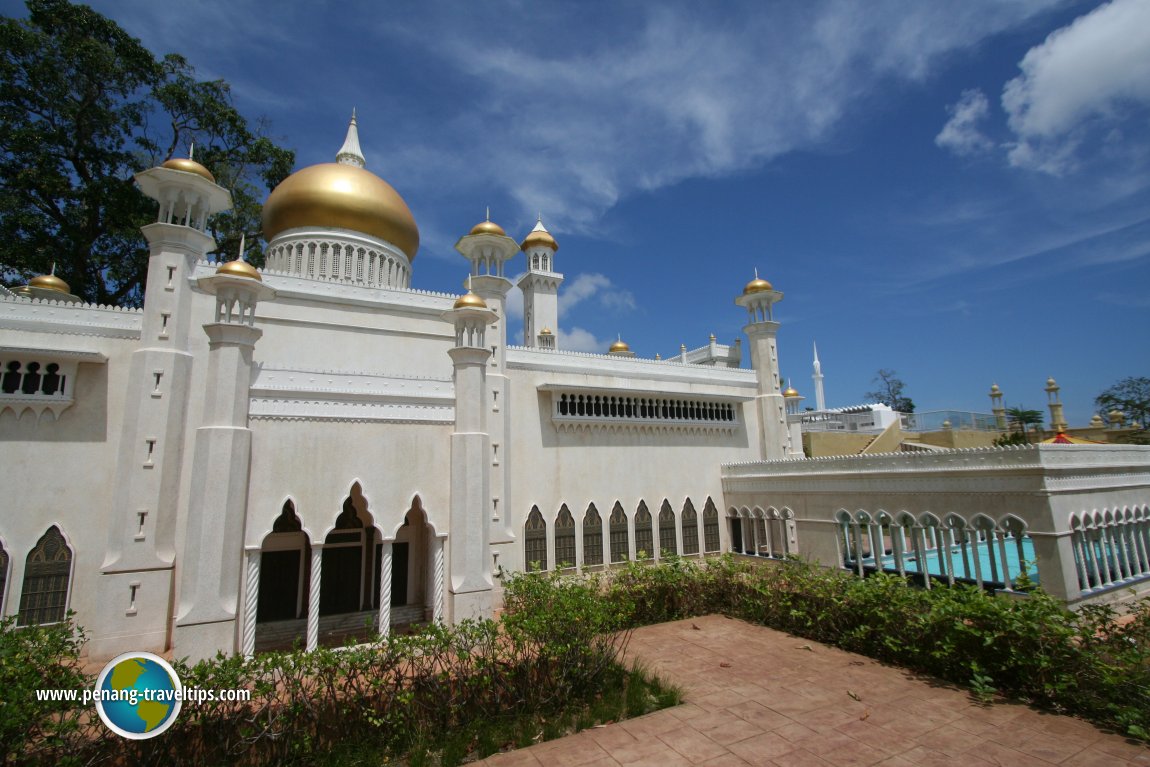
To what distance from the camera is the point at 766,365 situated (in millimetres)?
17562

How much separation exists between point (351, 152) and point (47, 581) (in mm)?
14810

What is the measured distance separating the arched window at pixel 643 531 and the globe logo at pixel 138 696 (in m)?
11.3

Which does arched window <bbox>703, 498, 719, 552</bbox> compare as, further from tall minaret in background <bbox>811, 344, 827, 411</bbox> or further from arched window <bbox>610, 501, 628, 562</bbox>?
tall minaret in background <bbox>811, 344, 827, 411</bbox>

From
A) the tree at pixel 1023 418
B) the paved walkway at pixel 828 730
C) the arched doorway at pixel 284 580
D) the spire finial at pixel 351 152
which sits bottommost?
the paved walkway at pixel 828 730

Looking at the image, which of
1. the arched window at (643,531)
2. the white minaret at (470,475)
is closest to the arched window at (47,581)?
the white minaret at (470,475)

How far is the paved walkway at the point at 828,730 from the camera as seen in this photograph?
208 inches

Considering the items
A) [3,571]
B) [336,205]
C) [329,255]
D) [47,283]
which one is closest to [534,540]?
[329,255]

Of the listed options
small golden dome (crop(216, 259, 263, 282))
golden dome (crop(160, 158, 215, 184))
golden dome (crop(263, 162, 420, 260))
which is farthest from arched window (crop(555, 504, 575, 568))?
golden dome (crop(160, 158, 215, 184))

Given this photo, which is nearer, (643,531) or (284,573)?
(284,573)

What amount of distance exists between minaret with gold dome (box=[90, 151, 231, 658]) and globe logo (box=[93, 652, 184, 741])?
5.75 metres

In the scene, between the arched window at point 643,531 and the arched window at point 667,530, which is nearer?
the arched window at point 643,531

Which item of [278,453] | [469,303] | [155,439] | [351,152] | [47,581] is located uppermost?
[351,152]

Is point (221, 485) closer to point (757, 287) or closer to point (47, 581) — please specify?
point (47, 581)

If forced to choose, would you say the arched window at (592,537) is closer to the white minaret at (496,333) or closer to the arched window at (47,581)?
the white minaret at (496,333)
